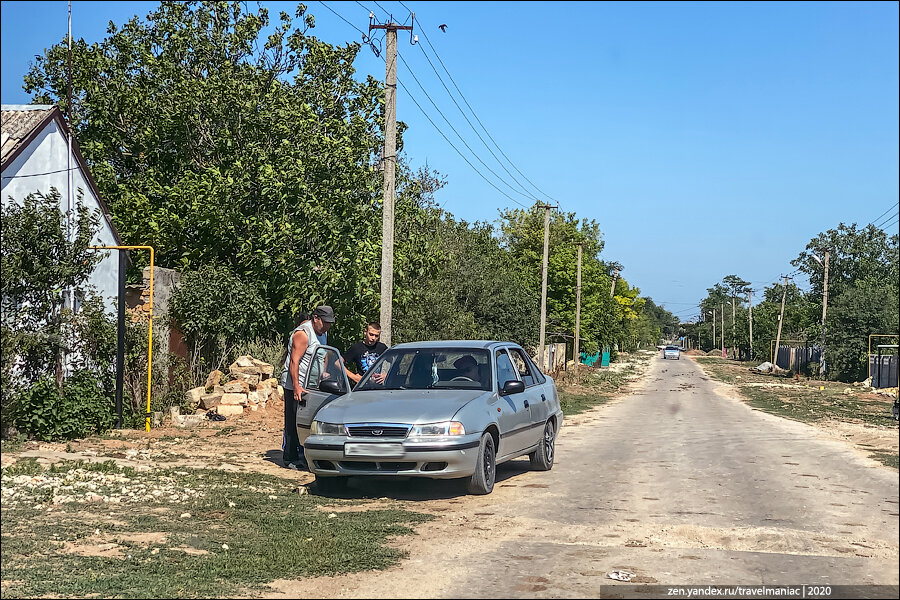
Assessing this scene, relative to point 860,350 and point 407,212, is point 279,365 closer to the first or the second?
point 407,212

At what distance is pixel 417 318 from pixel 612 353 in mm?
61865

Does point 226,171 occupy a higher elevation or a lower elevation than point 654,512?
higher

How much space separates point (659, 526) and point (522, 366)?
4.32 meters

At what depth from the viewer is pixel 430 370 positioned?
36.0 feet

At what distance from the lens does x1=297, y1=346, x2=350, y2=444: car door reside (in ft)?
36.2

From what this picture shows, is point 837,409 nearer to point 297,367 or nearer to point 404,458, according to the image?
point 297,367

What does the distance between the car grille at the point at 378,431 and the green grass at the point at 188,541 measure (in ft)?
2.41

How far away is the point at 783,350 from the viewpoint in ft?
263

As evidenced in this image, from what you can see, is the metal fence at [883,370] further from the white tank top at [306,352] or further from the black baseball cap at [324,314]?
the white tank top at [306,352]

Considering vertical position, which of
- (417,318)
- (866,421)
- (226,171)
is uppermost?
(226,171)

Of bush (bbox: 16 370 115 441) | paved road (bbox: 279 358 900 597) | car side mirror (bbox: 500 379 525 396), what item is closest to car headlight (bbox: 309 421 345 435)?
paved road (bbox: 279 358 900 597)

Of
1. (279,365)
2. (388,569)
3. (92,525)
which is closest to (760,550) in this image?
(388,569)

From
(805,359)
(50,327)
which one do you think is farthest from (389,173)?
(805,359)

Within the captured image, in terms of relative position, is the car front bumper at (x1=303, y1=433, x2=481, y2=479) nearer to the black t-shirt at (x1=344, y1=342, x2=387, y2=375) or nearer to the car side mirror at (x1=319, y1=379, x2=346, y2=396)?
the car side mirror at (x1=319, y1=379, x2=346, y2=396)
